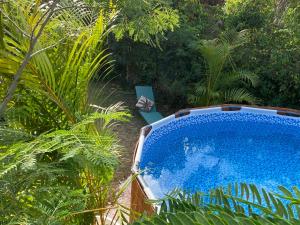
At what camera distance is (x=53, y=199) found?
5.85 feet

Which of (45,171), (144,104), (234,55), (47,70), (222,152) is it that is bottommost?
(222,152)

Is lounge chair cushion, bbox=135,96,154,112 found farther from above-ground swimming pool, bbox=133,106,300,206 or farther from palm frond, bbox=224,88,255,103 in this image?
palm frond, bbox=224,88,255,103

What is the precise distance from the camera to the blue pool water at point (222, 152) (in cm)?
633

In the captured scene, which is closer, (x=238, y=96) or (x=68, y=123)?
(x=68, y=123)

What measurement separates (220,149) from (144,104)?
1857 millimetres

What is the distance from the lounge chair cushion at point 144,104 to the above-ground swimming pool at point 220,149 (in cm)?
66

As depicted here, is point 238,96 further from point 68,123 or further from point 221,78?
point 68,123

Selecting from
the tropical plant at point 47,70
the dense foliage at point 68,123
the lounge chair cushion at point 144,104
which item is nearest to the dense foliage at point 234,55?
the lounge chair cushion at point 144,104

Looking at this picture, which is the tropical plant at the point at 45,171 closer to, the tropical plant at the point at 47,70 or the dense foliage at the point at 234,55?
the tropical plant at the point at 47,70

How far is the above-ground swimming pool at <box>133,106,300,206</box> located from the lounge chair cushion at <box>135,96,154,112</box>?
0.66m

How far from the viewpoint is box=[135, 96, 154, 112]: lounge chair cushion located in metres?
7.82

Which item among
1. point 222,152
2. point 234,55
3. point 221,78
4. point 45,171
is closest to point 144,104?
point 221,78

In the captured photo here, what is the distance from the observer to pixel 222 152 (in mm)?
7188

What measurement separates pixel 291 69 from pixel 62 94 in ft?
20.9
